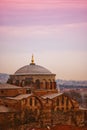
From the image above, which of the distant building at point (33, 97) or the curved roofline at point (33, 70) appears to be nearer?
the distant building at point (33, 97)

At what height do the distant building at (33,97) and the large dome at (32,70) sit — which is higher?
the large dome at (32,70)

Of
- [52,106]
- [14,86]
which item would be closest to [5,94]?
[14,86]

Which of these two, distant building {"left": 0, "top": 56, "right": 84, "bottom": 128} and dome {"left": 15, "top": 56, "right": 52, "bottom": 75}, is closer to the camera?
distant building {"left": 0, "top": 56, "right": 84, "bottom": 128}

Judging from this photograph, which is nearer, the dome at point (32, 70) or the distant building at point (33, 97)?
the distant building at point (33, 97)

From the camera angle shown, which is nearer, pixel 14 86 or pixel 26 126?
pixel 26 126

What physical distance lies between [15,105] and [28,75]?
128cm

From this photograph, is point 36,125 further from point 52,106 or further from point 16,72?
point 16,72

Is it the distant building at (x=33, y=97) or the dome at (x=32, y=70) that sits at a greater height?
the dome at (x=32, y=70)

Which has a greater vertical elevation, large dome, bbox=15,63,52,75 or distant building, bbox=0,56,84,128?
large dome, bbox=15,63,52,75

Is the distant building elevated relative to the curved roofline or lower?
lower

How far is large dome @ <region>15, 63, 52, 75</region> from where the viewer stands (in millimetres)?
10984

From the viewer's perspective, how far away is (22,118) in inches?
385

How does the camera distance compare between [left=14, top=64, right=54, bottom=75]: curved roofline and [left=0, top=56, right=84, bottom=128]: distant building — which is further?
[left=14, top=64, right=54, bottom=75]: curved roofline

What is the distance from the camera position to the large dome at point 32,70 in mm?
10984
